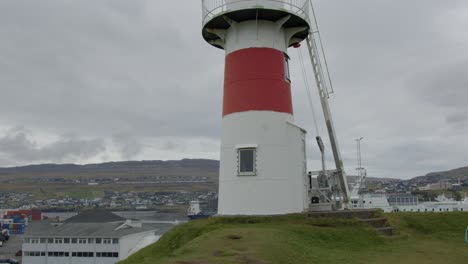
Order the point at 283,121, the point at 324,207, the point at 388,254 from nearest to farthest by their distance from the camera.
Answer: the point at 388,254
the point at 283,121
the point at 324,207

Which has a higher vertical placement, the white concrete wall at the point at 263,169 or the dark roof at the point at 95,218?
the white concrete wall at the point at 263,169

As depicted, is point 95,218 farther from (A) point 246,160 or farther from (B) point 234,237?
(B) point 234,237

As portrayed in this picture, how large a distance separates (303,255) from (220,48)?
10899mm

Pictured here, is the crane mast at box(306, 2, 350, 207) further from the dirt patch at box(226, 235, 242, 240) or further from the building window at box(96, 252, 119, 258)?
the building window at box(96, 252, 119, 258)

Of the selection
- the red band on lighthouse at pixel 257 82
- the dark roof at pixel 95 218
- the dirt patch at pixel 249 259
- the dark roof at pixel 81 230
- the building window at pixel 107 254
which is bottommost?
the building window at pixel 107 254

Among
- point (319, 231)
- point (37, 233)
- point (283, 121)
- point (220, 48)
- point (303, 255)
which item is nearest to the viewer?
point (303, 255)

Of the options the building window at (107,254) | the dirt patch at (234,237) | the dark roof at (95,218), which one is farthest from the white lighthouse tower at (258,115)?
the dark roof at (95,218)

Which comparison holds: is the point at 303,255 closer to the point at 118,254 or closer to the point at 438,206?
the point at 118,254

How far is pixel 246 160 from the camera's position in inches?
607

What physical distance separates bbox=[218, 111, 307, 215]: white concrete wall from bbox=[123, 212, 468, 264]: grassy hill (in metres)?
0.78

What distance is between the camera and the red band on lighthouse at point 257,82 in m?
15.6

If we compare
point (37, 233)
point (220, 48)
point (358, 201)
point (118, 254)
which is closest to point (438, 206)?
point (358, 201)

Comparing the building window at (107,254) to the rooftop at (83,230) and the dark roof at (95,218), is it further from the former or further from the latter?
the dark roof at (95,218)

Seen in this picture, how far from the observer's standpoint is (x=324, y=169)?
18062 mm
